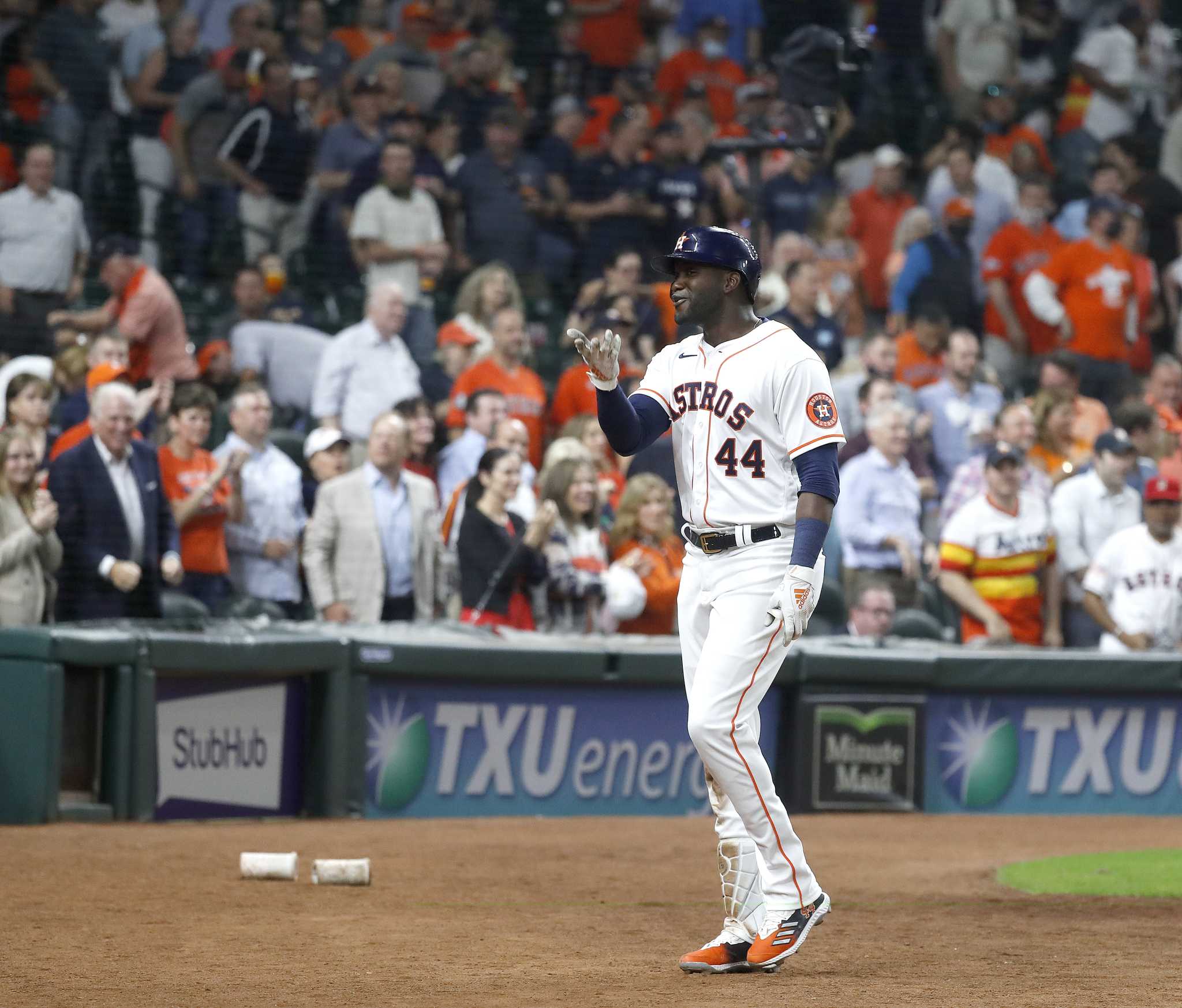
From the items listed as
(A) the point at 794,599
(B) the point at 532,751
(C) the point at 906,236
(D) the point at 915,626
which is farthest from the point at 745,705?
(C) the point at 906,236

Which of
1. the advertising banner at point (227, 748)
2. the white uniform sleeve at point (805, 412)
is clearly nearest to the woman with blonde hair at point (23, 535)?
the advertising banner at point (227, 748)

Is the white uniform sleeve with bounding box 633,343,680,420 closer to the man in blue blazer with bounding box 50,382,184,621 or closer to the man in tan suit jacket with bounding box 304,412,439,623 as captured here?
the man in blue blazer with bounding box 50,382,184,621

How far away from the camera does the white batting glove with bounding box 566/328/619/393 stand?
534 centimetres

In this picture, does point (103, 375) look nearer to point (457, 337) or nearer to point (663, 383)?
point (457, 337)

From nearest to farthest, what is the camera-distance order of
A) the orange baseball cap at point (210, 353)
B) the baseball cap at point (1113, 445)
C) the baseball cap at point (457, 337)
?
the orange baseball cap at point (210, 353)
the baseball cap at point (1113, 445)
the baseball cap at point (457, 337)

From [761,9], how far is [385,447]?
7883mm

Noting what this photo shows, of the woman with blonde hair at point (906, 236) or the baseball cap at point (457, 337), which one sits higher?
the woman with blonde hair at point (906, 236)

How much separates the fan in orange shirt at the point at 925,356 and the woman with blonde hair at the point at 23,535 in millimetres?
6577

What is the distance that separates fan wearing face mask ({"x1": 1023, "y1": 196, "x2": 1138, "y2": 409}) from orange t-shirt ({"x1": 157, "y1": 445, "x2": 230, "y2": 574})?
7.37 meters

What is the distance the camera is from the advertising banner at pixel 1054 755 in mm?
10961

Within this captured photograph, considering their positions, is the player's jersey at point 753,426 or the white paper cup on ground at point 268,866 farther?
the white paper cup on ground at point 268,866

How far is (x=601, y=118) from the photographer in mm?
15812

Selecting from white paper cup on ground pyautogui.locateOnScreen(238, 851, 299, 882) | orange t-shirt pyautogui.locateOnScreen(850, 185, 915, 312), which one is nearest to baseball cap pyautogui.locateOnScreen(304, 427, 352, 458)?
white paper cup on ground pyautogui.locateOnScreen(238, 851, 299, 882)

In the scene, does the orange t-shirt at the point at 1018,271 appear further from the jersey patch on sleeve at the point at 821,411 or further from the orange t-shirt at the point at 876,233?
the jersey patch on sleeve at the point at 821,411
